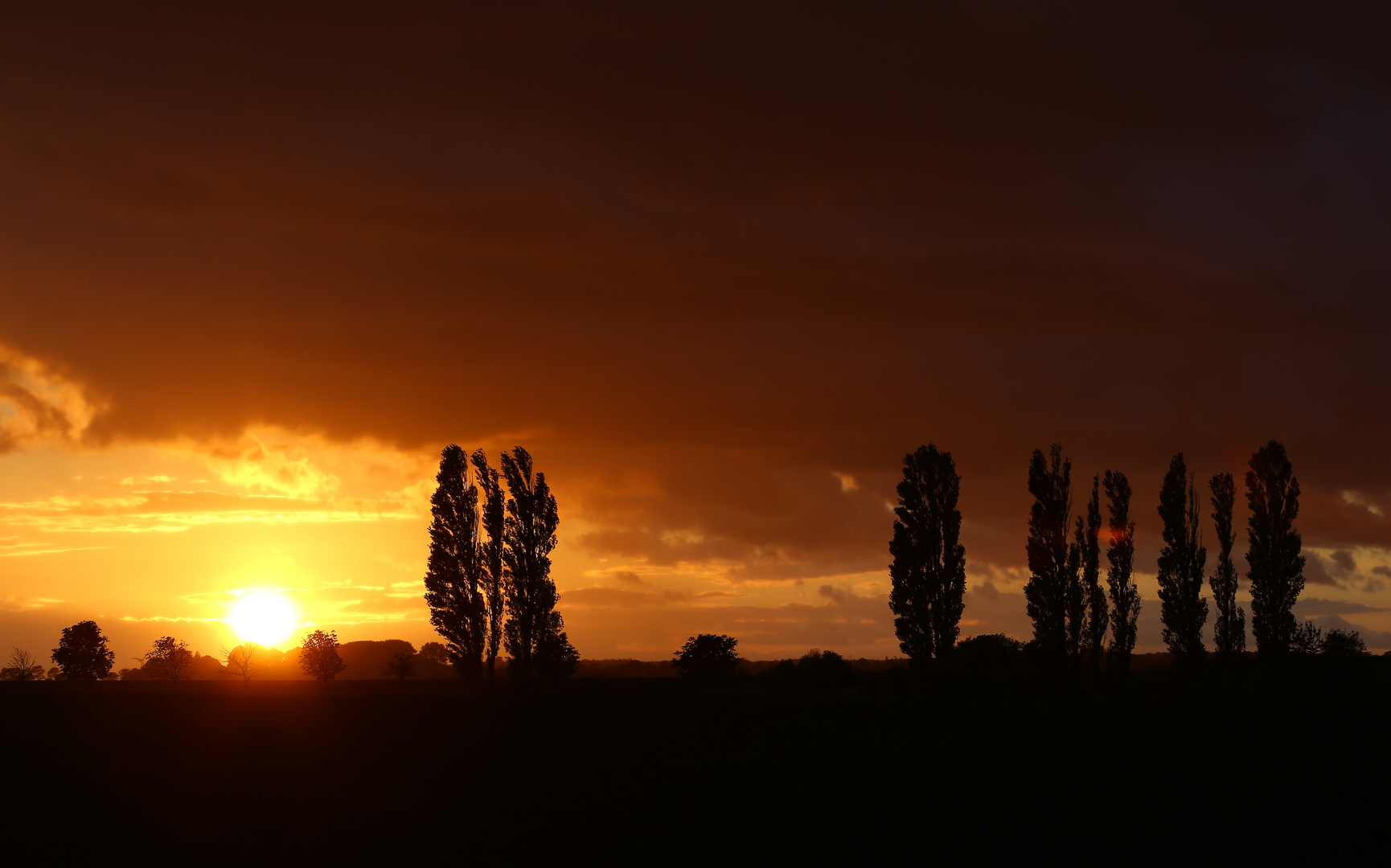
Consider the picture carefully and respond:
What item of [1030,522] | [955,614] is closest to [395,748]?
[955,614]

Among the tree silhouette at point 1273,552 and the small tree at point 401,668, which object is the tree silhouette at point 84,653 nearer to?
the small tree at point 401,668

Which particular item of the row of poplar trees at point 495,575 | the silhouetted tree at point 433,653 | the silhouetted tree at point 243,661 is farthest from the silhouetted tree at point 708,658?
the silhouetted tree at point 433,653

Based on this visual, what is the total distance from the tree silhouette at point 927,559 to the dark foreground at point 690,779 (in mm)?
15200

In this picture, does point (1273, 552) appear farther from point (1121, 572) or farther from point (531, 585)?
point (531, 585)

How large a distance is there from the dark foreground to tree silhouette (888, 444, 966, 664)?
15200 mm

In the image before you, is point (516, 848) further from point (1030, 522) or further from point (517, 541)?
point (1030, 522)

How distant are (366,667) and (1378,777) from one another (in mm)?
157686

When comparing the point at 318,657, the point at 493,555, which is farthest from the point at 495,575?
the point at 318,657

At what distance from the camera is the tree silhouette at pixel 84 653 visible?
289 ft

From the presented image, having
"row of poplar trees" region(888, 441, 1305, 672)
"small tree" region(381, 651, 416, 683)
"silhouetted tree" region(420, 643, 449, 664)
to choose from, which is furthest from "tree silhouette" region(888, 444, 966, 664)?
"silhouetted tree" region(420, 643, 449, 664)

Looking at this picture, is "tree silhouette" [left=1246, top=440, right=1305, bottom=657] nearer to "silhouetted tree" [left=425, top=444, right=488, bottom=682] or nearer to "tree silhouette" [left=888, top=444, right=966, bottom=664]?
"tree silhouette" [left=888, top=444, right=966, bottom=664]

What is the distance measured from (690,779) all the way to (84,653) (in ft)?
254

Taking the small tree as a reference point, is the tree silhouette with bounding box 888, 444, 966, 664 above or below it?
above

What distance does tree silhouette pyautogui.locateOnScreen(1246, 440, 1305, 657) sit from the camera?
2660 inches
